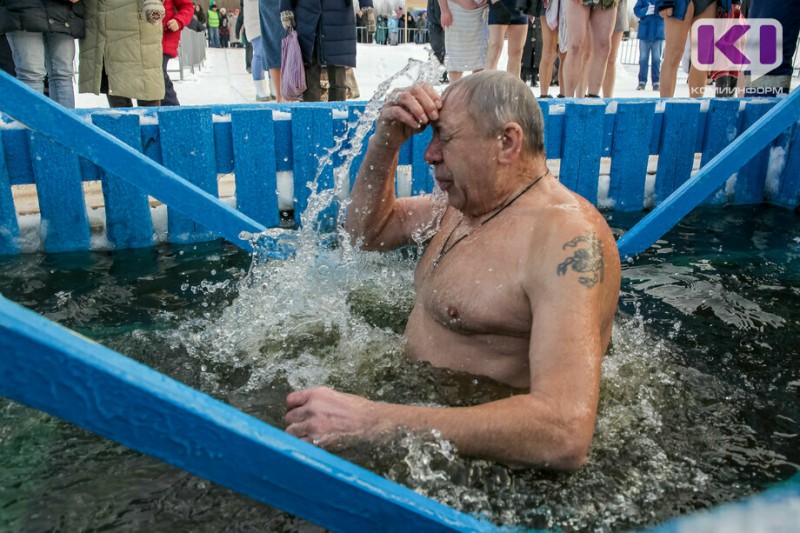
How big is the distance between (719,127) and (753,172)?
0.50m

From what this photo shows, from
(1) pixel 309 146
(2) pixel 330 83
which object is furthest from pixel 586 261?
(2) pixel 330 83

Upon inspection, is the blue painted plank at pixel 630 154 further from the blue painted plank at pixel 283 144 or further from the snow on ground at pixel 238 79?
the snow on ground at pixel 238 79

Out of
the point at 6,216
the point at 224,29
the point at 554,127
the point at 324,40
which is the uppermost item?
the point at 224,29

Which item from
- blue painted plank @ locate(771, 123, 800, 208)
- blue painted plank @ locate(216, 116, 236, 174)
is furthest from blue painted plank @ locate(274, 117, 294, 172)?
blue painted plank @ locate(771, 123, 800, 208)

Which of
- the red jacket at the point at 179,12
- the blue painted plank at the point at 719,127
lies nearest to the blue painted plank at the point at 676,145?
the blue painted plank at the point at 719,127

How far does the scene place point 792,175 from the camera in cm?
553

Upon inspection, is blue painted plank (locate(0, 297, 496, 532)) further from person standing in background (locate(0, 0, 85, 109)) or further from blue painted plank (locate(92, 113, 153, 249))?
person standing in background (locate(0, 0, 85, 109))

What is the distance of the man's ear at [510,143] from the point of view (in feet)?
6.86

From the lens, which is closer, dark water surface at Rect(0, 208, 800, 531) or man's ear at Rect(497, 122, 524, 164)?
dark water surface at Rect(0, 208, 800, 531)

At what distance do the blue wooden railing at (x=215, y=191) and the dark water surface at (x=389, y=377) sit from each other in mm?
398

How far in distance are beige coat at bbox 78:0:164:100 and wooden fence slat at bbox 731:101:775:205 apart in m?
4.88

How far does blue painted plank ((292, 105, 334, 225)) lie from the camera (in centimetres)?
475

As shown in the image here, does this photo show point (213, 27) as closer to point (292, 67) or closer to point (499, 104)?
point (292, 67)

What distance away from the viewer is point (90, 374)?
1086 mm
